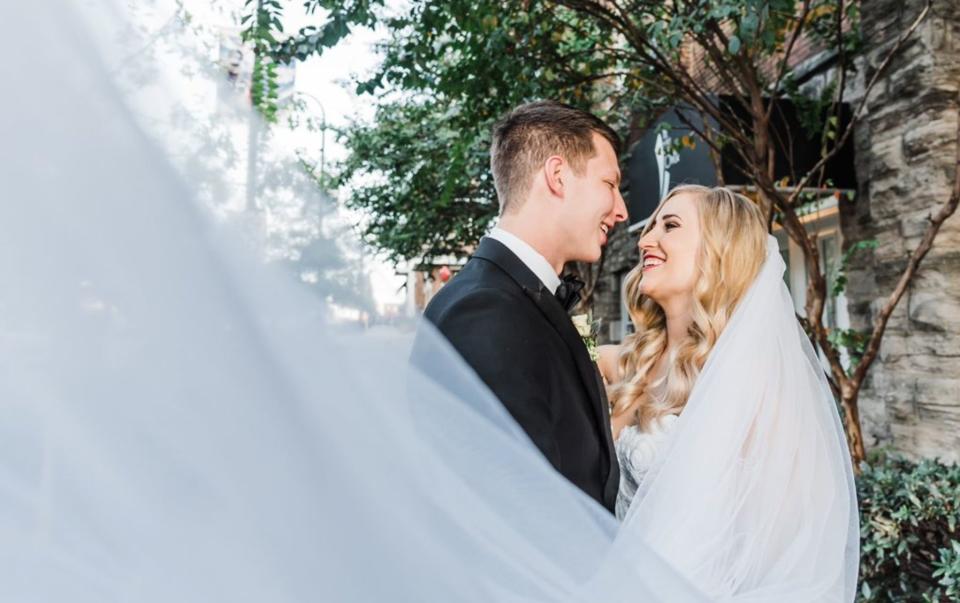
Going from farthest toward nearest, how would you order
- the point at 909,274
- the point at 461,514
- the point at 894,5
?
1. the point at 894,5
2. the point at 909,274
3. the point at 461,514

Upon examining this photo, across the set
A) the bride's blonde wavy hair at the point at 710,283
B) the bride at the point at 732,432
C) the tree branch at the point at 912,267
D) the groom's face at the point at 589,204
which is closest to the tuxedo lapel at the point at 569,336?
A: the groom's face at the point at 589,204

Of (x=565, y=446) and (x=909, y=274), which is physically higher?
(x=565, y=446)

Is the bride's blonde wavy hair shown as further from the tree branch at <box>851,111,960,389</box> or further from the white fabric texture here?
the tree branch at <box>851,111,960,389</box>

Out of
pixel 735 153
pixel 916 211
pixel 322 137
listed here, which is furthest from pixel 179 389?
pixel 735 153

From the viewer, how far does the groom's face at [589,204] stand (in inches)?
79.8

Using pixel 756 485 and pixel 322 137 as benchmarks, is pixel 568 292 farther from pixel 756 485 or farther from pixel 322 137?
pixel 322 137

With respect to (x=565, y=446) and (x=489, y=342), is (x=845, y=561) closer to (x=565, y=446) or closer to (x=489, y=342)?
(x=565, y=446)

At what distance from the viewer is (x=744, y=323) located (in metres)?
2.54

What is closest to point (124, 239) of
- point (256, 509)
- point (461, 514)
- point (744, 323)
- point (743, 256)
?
point (256, 509)

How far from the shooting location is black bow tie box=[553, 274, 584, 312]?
1983 mm

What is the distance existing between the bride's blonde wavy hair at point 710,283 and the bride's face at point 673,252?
3cm

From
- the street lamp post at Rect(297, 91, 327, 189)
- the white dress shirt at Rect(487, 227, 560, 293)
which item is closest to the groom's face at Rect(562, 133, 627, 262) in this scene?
the white dress shirt at Rect(487, 227, 560, 293)

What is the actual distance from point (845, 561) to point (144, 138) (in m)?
2.26

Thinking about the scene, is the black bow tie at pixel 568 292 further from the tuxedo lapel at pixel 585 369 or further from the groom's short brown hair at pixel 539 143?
the groom's short brown hair at pixel 539 143
